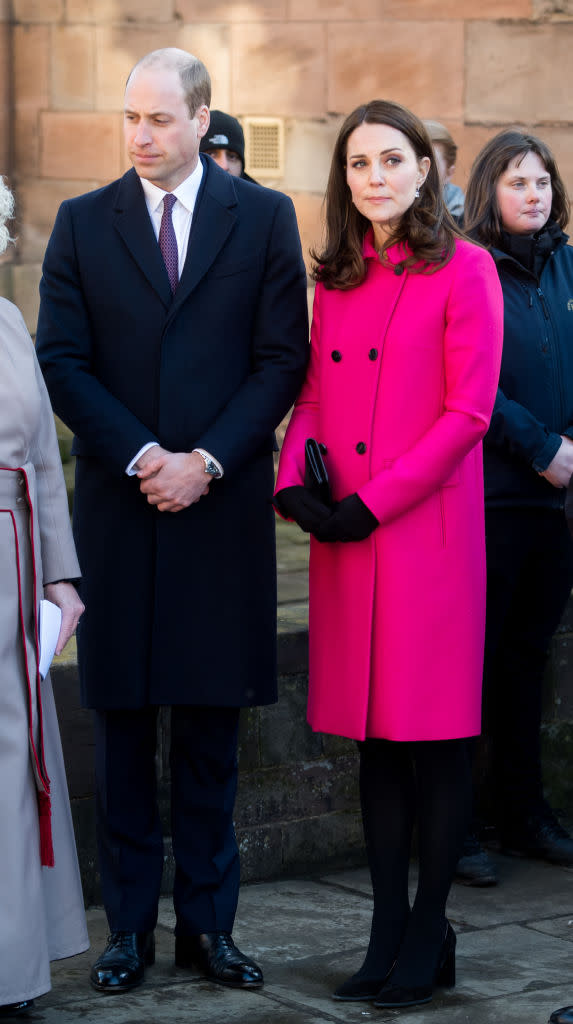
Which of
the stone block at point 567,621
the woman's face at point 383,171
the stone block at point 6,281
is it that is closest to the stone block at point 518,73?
the stone block at point 6,281

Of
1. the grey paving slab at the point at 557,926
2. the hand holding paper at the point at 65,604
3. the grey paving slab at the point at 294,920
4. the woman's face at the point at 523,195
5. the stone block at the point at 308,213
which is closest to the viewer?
the hand holding paper at the point at 65,604

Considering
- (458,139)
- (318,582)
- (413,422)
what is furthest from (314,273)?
(458,139)

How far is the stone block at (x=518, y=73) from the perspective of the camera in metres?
7.32

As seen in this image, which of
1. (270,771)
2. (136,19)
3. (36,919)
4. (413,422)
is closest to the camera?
(36,919)

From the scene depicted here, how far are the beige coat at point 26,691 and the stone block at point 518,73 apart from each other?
4.42 metres

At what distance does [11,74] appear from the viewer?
24.3 feet

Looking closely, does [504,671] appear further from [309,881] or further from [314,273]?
[314,273]

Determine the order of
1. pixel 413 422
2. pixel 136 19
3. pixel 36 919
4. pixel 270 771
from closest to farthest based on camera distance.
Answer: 1. pixel 36 919
2. pixel 413 422
3. pixel 270 771
4. pixel 136 19

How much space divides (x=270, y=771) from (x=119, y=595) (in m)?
1.10

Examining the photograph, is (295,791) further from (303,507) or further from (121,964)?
(303,507)

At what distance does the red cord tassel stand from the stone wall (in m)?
4.27

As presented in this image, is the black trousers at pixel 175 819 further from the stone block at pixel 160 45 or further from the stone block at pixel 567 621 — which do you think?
the stone block at pixel 160 45

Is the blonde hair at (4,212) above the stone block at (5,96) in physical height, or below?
below

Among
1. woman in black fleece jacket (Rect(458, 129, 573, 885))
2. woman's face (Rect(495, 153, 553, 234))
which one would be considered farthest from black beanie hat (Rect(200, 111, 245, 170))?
woman's face (Rect(495, 153, 553, 234))
